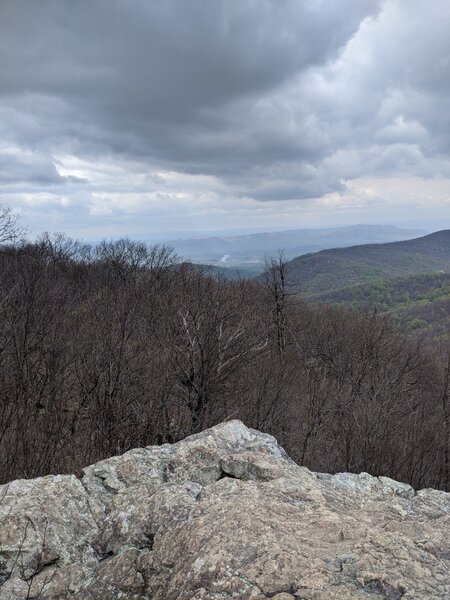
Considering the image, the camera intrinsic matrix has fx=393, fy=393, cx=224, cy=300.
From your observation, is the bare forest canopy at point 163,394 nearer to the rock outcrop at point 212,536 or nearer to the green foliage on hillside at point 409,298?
the rock outcrop at point 212,536

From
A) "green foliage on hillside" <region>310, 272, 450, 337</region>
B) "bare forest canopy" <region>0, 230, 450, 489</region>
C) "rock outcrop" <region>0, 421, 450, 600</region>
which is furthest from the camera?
"green foliage on hillside" <region>310, 272, 450, 337</region>

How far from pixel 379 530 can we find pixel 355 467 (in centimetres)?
1379

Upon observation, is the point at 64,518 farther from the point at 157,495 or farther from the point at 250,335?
the point at 250,335

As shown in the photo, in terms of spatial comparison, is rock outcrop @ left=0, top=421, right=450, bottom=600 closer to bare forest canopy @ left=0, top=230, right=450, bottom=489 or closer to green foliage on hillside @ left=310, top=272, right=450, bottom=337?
bare forest canopy @ left=0, top=230, right=450, bottom=489

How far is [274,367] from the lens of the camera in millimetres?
25828

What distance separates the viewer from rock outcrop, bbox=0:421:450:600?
375 centimetres

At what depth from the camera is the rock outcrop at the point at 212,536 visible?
375 centimetres

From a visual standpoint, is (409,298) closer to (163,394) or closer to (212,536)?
(163,394)

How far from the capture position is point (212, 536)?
14.2 ft

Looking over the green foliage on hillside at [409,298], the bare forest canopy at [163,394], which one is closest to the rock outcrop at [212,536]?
the bare forest canopy at [163,394]

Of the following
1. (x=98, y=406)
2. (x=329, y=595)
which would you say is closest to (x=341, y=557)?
(x=329, y=595)

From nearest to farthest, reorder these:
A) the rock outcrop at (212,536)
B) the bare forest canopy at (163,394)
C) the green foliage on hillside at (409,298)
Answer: the rock outcrop at (212,536), the bare forest canopy at (163,394), the green foliage on hillside at (409,298)

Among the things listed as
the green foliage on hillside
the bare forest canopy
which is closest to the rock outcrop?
the bare forest canopy

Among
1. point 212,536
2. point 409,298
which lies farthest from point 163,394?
point 409,298
